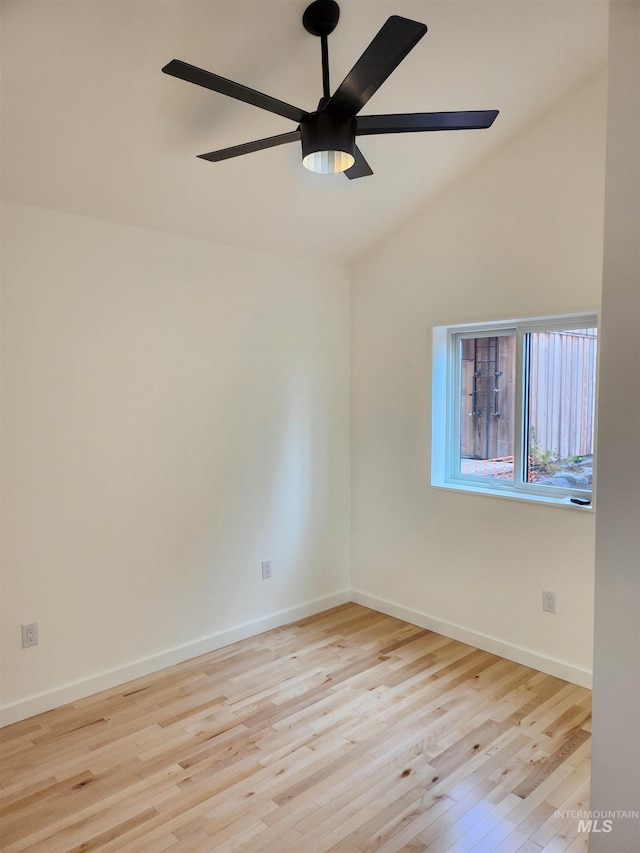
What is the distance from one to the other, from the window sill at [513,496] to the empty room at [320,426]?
1.1 inches

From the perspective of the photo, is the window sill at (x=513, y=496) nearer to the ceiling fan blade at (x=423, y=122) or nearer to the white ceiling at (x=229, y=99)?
the white ceiling at (x=229, y=99)

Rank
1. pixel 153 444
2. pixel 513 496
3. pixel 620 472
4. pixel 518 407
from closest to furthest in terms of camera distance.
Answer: pixel 620 472 < pixel 153 444 < pixel 513 496 < pixel 518 407

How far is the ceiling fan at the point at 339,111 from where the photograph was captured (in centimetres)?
158

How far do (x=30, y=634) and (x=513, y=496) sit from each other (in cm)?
249

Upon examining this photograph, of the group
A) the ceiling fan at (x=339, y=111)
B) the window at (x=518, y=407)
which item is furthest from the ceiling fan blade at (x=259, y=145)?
the window at (x=518, y=407)

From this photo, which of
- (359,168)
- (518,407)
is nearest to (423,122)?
(359,168)

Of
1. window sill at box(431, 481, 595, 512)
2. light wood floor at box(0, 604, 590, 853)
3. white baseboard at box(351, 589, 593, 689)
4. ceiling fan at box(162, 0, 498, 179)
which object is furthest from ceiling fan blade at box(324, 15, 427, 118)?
white baseboard at box(351, 589, 593, 689)

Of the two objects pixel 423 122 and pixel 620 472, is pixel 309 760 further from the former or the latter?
pixel 423 122

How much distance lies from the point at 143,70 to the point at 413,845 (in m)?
2.80

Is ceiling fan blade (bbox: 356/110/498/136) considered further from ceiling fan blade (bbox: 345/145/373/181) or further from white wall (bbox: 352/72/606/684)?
white wall (bbox: 352/72/606/684)

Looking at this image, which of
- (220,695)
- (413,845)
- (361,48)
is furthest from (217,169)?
(413,845)

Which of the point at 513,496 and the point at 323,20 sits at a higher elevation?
the point at 323,20

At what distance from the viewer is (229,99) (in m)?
2.25

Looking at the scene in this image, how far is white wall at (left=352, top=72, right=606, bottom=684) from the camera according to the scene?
2859 millimetres
